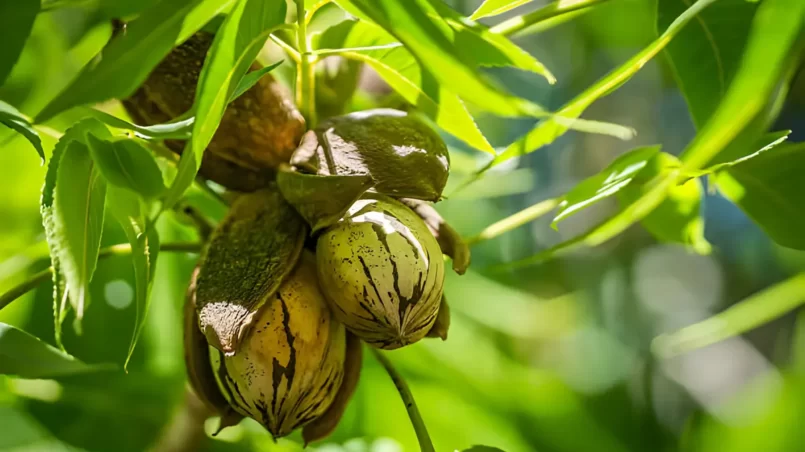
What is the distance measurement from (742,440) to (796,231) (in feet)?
1.69

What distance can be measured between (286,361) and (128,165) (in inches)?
5.0

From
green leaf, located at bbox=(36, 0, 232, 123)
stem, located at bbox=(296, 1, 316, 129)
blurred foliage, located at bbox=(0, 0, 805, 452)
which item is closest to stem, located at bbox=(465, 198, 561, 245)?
blurred foliage, located at bbox=(0, 0, 805, 452)

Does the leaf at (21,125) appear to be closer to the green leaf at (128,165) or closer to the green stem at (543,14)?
the green leaf at (128,165)

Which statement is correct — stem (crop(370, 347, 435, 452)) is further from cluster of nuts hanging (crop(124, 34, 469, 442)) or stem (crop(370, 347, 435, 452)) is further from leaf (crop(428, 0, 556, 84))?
leaf (crop(428, 0, 556, 84))

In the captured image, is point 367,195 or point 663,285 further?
point 663,285

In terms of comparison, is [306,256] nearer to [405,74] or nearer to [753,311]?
[405,74]

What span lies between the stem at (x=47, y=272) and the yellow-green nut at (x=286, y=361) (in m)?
0.11

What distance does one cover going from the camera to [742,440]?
0.88 meters

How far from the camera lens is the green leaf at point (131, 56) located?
0.33m

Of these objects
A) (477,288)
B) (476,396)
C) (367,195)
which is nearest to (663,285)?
(477,288)

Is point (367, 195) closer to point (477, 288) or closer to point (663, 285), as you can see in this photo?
point (477, 288)

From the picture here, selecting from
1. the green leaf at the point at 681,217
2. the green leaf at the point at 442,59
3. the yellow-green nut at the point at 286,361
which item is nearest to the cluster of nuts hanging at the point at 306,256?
the yellow-green nut at the point at 286,361

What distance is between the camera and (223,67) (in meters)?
0.32

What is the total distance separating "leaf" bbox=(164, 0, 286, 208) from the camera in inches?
12.1
